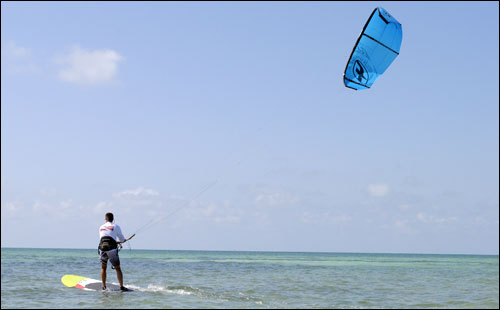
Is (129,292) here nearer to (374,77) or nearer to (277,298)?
(277,298)

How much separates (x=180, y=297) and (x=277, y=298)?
2.34 metres

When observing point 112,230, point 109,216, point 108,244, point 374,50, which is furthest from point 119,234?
point 374,50

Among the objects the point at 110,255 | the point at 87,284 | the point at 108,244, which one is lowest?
the point at 87,284

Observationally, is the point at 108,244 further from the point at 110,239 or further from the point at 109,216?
the point at 109,216

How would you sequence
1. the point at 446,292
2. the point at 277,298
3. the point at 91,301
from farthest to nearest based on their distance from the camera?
the point at 446,292 < the point at 277,298 < the point at 91,301

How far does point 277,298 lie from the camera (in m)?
12.9

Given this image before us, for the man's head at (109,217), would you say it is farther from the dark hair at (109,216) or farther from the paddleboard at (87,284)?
the paddleboard at (87,284)

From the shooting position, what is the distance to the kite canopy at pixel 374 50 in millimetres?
13672

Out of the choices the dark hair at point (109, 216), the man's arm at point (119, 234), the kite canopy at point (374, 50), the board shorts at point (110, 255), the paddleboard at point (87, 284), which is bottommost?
the paddleboard at point (87, 284)

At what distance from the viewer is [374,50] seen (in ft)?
46.2

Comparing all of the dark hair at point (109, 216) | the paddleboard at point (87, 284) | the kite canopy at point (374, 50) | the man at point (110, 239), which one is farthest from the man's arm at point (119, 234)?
the kite canopy at point (374, 50)

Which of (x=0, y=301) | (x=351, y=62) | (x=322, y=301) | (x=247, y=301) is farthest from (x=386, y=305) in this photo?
(x=0, y=301)

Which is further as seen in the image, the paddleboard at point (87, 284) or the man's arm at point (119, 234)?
the paddleboard at point (87, 284)

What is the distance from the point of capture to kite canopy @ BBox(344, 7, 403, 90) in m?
13.7
